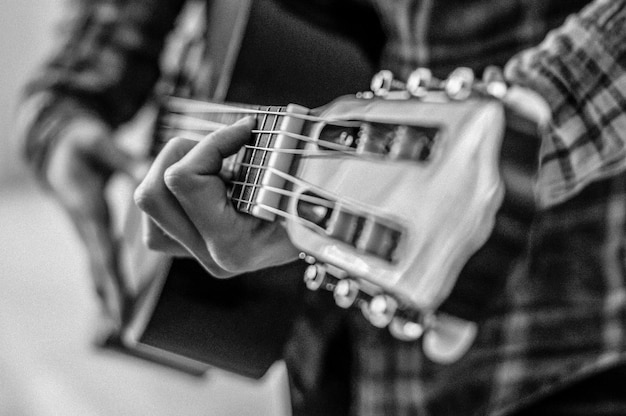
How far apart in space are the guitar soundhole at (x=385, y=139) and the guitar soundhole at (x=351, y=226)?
2 centimetres

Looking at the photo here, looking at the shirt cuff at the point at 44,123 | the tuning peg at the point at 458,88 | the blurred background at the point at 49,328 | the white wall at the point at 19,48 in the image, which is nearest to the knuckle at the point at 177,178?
the tuning peg at the point at 458,88

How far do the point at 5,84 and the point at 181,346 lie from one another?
114 cm

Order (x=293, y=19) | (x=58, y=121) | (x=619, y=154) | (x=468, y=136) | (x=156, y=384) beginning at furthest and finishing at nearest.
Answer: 1. (x=156, y=384)
2. (x=58, y=121)
3. (x=293, y=19)
4. (x=619, y=154)
5. (x=468, y=136)

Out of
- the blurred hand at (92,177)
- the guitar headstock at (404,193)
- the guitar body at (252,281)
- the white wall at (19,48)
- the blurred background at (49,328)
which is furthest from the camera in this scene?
the white wall at (19,48)

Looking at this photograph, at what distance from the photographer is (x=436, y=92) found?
250 mm

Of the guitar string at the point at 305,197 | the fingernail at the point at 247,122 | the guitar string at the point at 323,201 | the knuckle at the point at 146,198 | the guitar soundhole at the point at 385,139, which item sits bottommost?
the knuckle at the point at 146,198

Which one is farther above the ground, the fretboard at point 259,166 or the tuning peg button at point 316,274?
the fretboard at point 259,166

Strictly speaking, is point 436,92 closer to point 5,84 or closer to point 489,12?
point 489,12

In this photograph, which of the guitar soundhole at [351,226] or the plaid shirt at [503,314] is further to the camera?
the plaid shirt at [503,314]

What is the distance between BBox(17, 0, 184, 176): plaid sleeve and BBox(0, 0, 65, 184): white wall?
56 centimetres

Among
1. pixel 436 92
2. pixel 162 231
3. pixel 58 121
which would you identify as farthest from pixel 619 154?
pixel 58 121

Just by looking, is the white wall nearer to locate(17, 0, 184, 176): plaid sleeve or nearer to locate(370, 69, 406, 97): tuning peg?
locate(17, 0, 184, 176): plaid sleeve

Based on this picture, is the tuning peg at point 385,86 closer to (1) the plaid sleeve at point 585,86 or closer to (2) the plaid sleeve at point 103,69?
(1) the plaid sleeve at point 585,86

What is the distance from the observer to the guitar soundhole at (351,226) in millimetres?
219
